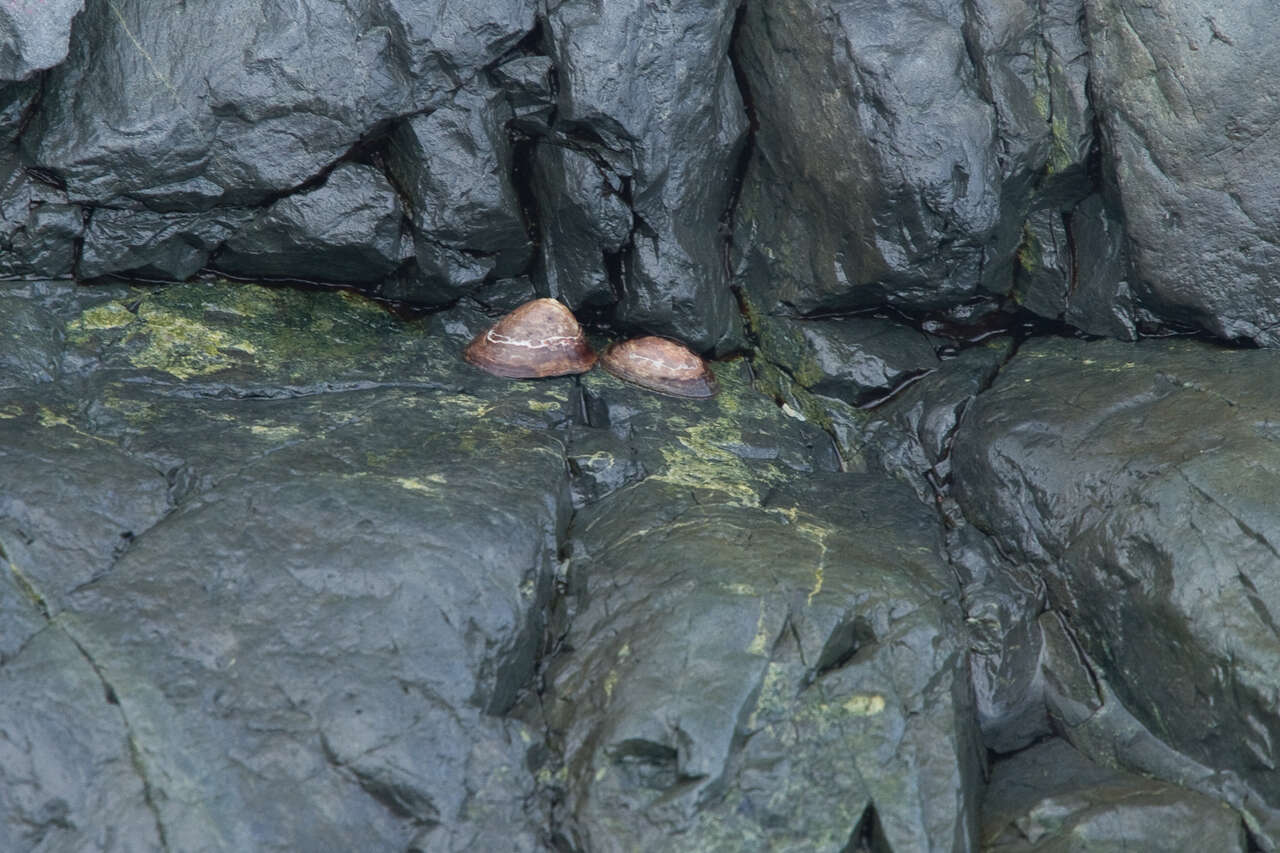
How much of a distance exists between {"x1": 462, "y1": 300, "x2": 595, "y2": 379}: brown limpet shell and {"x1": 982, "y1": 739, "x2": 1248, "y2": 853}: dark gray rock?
233 centimetres

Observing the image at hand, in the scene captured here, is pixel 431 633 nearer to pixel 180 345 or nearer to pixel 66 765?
pixel 66 765

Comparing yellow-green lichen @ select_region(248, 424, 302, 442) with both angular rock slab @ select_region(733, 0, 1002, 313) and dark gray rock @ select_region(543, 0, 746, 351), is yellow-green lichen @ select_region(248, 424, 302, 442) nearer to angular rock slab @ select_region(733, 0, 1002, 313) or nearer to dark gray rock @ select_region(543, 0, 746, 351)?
dark gray rock @ select_region(543, 0, 746, 351)

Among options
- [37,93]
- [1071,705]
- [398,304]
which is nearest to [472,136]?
[398,304]

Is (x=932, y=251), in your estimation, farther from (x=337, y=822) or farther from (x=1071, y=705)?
(x=337, y=822)

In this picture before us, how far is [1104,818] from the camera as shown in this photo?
3.05 metres

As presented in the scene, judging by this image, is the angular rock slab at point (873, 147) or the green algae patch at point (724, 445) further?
the angular rock slab at point (873, 147)

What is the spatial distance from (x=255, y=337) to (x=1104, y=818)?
11.4 ft

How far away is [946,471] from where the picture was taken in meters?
4.36

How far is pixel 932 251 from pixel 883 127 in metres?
0.56

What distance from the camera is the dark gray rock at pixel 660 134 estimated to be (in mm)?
4371

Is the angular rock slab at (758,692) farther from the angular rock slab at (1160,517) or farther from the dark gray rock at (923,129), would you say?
the dark gray rock at (923,129)

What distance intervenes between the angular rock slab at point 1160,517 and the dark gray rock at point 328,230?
8.35 feet

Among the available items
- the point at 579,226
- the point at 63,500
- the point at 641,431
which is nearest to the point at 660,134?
the point at 579,226

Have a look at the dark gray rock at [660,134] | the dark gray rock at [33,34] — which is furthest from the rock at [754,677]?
the dark gray rock at [33,34]
